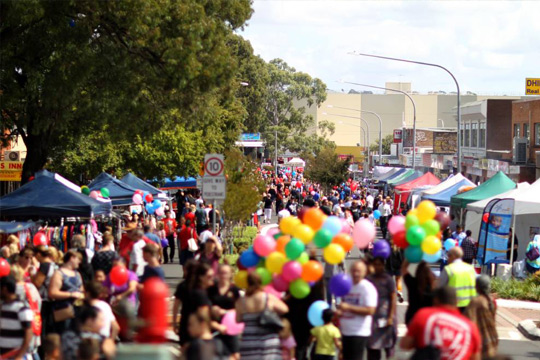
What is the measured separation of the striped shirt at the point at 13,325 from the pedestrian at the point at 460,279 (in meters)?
5.04

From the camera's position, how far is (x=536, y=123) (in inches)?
1983

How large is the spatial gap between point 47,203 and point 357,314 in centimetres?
1103

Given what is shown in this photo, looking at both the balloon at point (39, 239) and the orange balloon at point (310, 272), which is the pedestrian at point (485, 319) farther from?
the balloon at point (39, 239)

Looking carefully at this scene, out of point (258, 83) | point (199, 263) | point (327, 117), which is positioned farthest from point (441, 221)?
point (327, 117)

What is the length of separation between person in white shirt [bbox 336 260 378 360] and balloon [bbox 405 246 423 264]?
101cm

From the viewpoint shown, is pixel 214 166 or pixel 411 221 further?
pixel 214 166

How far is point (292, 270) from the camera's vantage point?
10.7 metres

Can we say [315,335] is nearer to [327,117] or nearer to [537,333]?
[537,333]

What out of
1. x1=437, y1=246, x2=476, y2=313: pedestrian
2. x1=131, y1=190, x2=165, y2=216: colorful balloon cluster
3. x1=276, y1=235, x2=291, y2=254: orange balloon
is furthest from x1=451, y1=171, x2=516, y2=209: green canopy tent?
x1=276, y1=235, x2=291, y2=254: orange balloon

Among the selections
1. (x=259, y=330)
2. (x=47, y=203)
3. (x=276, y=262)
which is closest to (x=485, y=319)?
(x=276, y=262)

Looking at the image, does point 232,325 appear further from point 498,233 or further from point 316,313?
point 498,233

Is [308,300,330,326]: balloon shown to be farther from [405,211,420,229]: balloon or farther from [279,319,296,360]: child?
[405,211,420,229]: balloon

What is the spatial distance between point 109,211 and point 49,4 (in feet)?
15.5

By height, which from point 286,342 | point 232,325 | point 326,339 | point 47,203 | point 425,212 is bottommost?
point 326,339
